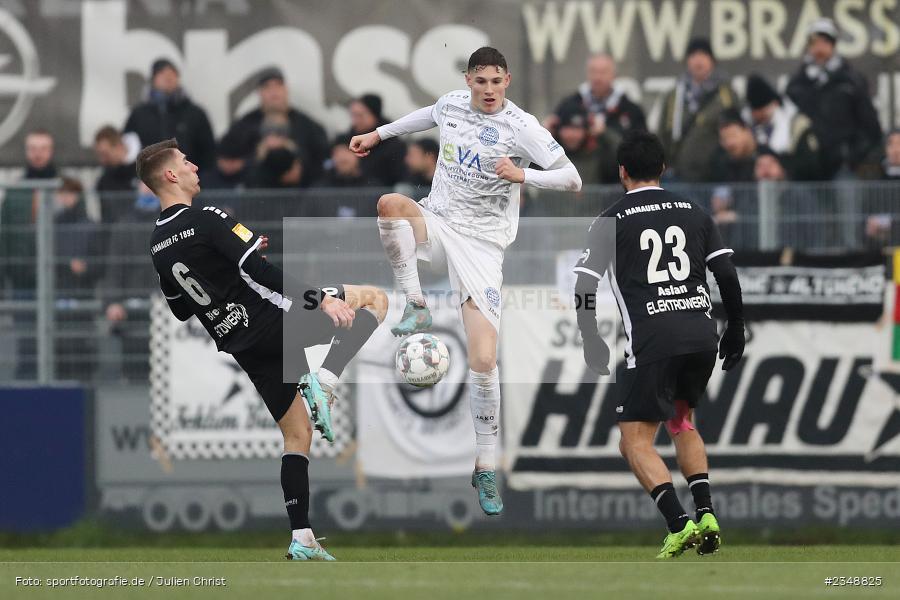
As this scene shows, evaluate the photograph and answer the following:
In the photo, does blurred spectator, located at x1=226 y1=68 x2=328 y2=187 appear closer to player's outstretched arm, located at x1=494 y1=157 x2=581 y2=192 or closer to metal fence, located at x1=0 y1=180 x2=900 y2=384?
metal fence, located at x1=0 y1=180 x2=900 y2=384

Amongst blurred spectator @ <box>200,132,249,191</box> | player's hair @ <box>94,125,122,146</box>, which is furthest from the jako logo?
player's hair @ <box>94,125,122,146</box>

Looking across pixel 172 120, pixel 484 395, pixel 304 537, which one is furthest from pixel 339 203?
pixel 304 537

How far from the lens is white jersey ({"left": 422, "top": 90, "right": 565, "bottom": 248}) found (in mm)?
11102

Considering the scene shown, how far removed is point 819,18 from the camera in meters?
16.5

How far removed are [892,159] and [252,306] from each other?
664 cm

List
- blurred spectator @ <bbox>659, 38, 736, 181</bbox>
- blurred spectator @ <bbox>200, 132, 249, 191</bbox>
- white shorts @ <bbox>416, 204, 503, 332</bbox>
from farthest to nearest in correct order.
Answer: blurred spectator @ <bbox>200, 132, 249, 191</bbox>
blurred spectator @ <bbox>659, 38, 736, 181</bbox>
white shorts @ <bbox>416, 204, 503, 332</bbox>

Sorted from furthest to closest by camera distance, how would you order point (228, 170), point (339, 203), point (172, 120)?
point (172, 120)
point (228, 170)
point (339, 203)

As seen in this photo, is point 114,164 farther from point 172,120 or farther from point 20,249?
point 20,249

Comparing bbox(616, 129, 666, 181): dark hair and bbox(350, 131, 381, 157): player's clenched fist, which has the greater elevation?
bbox(350, 131, 381, 157): player's clenched fist

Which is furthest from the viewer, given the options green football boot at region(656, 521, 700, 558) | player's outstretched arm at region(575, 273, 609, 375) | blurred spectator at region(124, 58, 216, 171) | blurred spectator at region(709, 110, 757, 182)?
blurred spectator at region(124, 58, 216, 171)

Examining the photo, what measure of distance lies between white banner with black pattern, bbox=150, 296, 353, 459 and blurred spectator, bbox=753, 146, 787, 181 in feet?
14.1

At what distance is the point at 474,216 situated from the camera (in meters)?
11.4

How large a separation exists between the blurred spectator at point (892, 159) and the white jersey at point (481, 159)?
4.55 metres

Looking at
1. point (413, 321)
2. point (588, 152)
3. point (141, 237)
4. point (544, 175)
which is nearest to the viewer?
point (544, 175)
